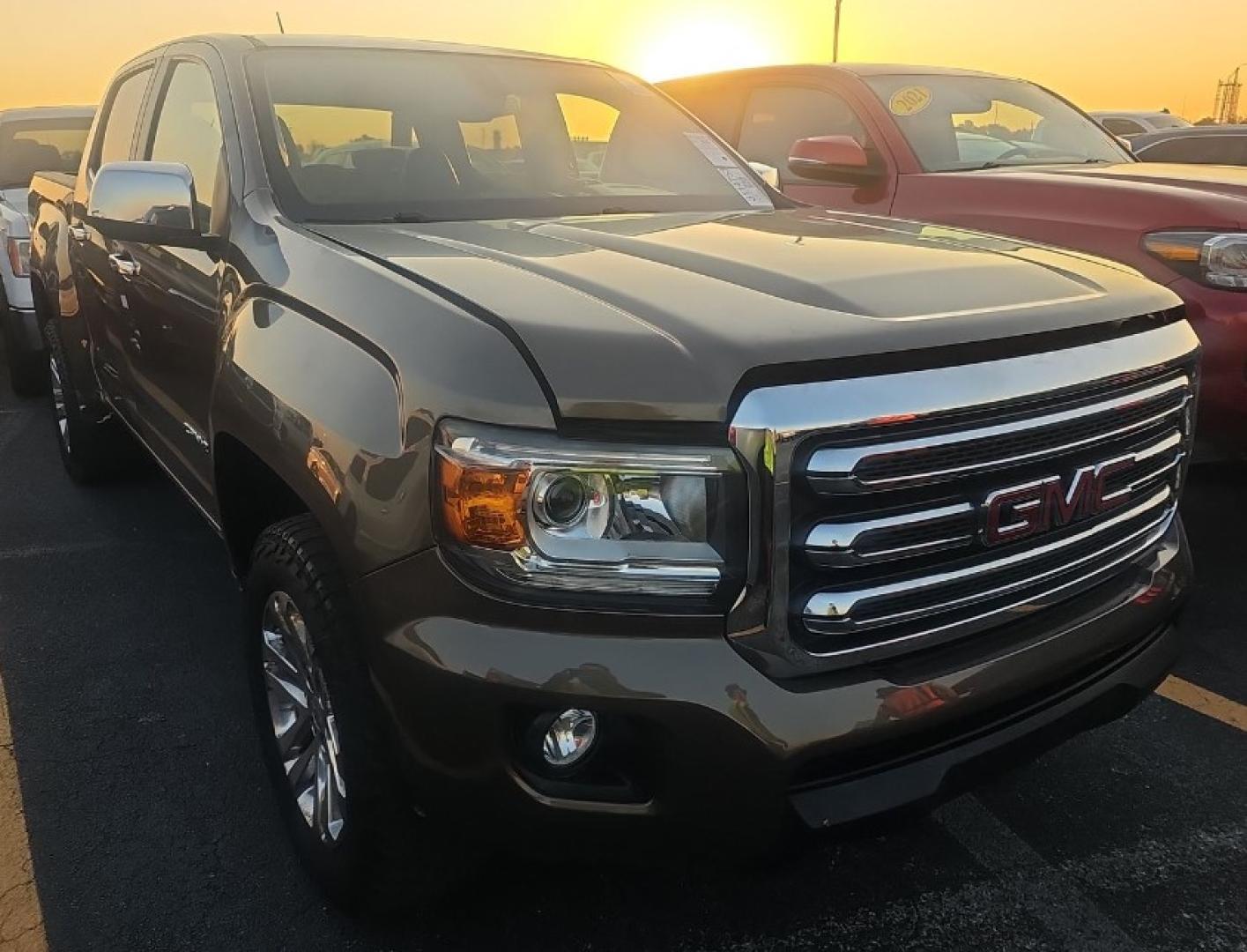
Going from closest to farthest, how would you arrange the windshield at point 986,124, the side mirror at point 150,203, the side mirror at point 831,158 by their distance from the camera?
the side mirror at point 150,203
the side mirror at point 831,158
the windshield at point 986,124

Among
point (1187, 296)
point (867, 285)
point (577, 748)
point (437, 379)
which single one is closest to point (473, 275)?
point (437, 379)

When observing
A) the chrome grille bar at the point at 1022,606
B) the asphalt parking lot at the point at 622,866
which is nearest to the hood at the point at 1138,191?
the asphalt parking lot at the point at 622,866

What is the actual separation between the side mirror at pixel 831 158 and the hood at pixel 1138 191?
41cm

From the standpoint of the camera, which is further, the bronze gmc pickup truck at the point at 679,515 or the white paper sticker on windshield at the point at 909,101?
the white paper sticker on windshield at the point at 909,101

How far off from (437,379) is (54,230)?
12.4 ft

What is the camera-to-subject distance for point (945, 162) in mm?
4871

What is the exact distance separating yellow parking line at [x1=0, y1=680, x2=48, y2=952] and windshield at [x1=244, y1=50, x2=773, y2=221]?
1.54 meters

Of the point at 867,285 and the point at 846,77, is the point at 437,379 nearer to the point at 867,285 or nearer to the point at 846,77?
the point at 867,285

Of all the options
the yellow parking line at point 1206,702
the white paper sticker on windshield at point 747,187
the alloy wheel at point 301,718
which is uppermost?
the white paper sticker on windshield at point 747,187

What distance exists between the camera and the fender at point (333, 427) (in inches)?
66.0

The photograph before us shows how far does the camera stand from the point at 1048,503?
180cm

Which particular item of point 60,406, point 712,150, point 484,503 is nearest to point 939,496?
point 484,503

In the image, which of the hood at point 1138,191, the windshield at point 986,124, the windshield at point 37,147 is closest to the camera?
the hood at point 1138,191

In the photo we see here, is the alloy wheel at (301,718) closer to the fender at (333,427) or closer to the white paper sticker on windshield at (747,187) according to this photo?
the fender at (333,427)
